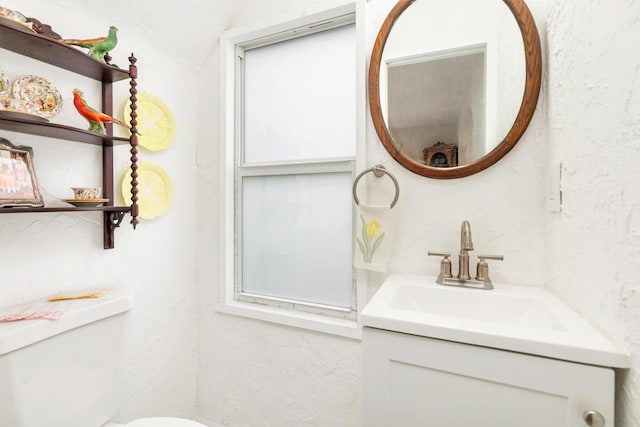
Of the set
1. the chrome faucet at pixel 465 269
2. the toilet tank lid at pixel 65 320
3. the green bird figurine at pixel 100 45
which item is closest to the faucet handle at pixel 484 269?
the chrome faucet at pixel 465 269

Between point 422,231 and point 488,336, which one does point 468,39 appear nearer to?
point 422,231

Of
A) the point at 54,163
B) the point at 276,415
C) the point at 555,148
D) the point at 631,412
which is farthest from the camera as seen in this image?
the point at 276,415

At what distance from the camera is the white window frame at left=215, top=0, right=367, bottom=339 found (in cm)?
125

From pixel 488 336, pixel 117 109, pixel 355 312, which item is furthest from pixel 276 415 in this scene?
pixel 117 109

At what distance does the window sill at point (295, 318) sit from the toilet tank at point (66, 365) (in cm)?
54

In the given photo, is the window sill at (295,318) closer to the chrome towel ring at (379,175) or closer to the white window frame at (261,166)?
the white window frame at (261,166)

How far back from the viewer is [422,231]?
1162 mm

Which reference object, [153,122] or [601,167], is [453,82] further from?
[153,122]

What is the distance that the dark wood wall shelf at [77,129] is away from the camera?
2.82 ft

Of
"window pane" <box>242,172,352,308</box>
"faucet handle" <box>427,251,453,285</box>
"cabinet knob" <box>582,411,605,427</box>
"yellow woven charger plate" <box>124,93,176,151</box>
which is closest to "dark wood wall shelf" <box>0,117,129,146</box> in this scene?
"yellow woven charger plate" <box>124,93,176,151</box>

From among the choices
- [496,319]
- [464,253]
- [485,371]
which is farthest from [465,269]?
[485,371]

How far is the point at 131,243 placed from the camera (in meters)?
1.33

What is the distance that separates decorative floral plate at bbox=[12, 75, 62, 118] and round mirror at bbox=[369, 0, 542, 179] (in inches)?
42.8

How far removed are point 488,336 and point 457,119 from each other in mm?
783
